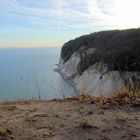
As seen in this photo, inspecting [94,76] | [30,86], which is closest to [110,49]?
[94,76]

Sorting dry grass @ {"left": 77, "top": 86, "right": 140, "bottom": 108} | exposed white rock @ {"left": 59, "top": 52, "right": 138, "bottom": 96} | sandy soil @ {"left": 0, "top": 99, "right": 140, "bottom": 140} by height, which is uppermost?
dry grass @ {"left": 77, "top": 86, "right": 140, "bottom": 108}

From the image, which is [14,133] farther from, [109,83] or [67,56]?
[67,56]

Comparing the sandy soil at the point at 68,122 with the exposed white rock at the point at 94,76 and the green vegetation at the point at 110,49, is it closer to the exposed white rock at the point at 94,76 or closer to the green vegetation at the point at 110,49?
the exposed white rock at the point at 94,76

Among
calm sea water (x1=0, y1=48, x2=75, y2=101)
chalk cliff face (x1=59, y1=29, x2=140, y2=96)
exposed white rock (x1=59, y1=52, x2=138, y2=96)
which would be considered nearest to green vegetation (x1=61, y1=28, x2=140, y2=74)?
chalk cliff face (x1=59, y1=29, x2=140, y2=96)

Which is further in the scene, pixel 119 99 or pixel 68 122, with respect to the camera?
pixel 119 99

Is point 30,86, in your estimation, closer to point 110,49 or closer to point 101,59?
point 101,59

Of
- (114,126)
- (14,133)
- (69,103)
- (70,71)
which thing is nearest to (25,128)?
(14,133)

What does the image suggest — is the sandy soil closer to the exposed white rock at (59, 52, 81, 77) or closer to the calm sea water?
the calm sea water
